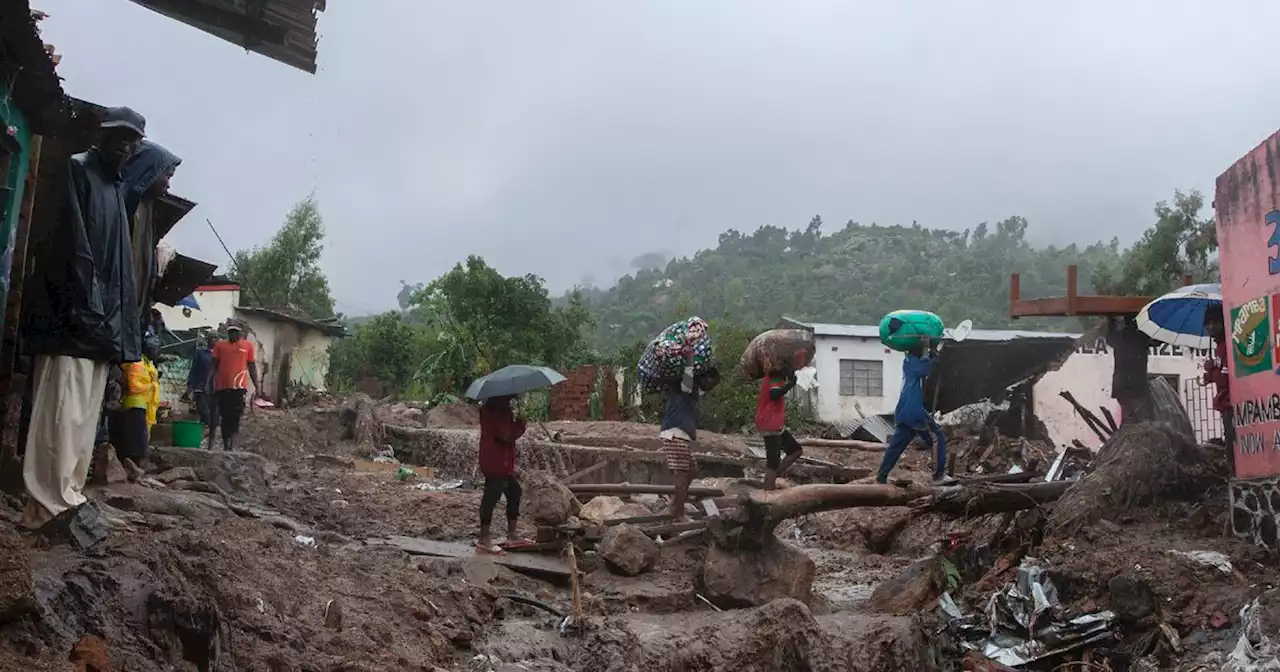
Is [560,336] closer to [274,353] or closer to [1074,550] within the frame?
[274,353]

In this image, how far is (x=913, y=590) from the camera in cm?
702

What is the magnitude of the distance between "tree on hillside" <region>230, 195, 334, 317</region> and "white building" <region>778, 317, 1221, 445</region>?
2056 cm

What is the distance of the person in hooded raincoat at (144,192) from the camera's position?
5801mm

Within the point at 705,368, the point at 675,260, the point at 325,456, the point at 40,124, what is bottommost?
the point at 325,456

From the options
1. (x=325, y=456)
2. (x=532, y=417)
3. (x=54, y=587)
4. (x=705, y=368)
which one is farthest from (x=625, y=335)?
(x=54, y=587)

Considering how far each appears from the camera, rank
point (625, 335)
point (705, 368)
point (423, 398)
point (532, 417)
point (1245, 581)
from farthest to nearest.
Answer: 1. point (625, 335)
2. point (423, 398)
3. point (532, 417)
4. point (705, 368)
5. point (1245, 581)

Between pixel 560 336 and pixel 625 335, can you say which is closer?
pixel 560 336

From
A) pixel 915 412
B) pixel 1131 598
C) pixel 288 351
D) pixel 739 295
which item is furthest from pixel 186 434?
pixel 739 295

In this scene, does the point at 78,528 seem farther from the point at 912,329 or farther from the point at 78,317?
the point at 912,329

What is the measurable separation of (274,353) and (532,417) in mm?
10569

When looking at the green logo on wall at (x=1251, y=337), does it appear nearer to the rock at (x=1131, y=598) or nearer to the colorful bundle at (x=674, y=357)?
the rock at (x=1131, y=598)

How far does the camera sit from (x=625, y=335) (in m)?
62.0

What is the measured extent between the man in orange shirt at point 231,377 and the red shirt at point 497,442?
4849 mm

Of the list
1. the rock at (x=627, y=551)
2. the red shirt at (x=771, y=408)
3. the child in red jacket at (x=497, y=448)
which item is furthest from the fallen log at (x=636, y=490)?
the child in red jacket at (x=497, y=448)
